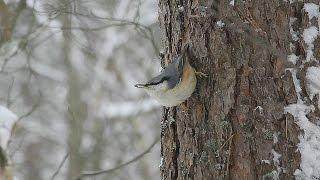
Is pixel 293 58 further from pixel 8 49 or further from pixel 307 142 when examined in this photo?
pixel 8 49

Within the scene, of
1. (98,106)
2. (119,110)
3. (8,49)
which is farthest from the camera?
(98,106)

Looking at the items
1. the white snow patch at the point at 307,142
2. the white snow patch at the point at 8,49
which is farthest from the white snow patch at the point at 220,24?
the white snow patch at the point at 8,49

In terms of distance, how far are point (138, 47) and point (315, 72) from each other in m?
6.91

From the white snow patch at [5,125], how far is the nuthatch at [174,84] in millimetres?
1388

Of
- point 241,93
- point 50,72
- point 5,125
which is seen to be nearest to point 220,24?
point 241,93

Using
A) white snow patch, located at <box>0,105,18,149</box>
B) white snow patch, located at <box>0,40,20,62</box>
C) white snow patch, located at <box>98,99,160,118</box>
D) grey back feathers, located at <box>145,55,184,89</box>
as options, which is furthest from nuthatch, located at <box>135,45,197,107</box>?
white snow patch, located at <box>98,99,160,118</box>

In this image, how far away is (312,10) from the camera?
1.58 meters

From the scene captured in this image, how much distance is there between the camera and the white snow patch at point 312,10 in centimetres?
157

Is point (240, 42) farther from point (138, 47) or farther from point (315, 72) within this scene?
→ point (138, 47)

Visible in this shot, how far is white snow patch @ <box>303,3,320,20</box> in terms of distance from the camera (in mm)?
1573

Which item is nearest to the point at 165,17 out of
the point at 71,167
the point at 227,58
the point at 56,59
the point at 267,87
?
the point at 227,58

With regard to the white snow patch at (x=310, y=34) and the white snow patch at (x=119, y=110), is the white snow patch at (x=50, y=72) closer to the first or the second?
the white snow patch at (x=119, y=110)

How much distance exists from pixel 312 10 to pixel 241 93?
0.32 metres

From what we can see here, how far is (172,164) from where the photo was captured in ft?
5.98
